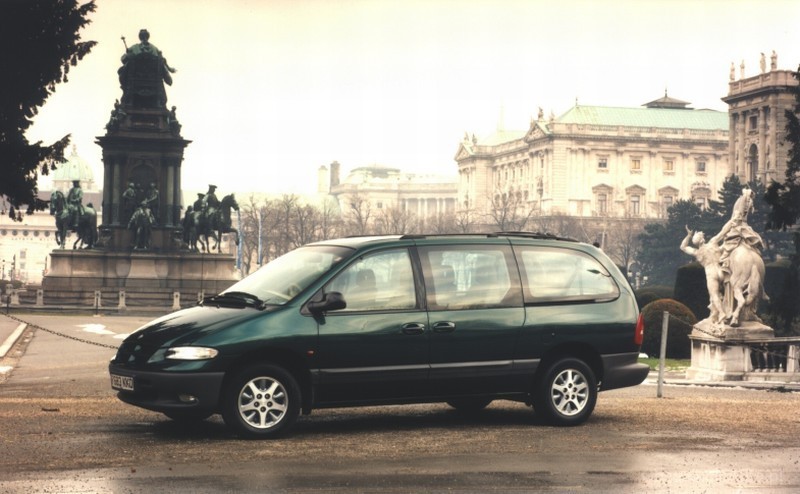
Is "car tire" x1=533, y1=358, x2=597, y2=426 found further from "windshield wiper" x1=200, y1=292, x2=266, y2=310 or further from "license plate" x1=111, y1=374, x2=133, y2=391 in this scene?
"license plate" x1=111, y1=374, x2=133, y2=391

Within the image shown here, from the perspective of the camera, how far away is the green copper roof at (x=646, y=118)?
186750 millimetres

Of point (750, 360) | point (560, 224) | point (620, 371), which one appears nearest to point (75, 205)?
point (750, 360)

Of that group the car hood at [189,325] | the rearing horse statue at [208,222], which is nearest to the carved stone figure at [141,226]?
the rearing horse statue at [208,222]

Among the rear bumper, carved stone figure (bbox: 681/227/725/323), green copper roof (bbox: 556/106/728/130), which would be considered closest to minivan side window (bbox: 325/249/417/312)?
the rear bumper

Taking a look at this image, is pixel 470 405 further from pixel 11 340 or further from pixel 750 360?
pixel 11 340

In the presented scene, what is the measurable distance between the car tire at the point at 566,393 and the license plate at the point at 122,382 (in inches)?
147

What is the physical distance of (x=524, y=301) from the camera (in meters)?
13.2

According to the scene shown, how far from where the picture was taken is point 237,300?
12562mm

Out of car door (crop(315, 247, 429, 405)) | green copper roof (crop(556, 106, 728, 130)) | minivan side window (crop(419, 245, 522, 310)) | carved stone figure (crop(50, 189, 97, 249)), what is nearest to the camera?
car door (crop(315, 247, 429, 405))

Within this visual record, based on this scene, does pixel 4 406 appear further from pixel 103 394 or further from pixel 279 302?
pixel 279 302

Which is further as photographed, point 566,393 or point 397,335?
point 566,393

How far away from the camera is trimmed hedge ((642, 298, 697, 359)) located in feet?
116

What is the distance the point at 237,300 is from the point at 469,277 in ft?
7.01

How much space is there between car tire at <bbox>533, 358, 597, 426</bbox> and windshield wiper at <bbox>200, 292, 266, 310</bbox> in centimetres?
277
